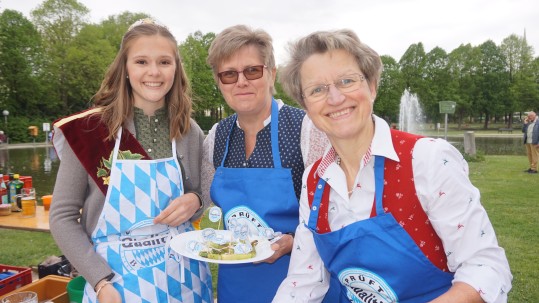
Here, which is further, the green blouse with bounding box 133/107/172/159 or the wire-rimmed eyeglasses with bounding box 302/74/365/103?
the green blouse with bounding box 133/107/172/159

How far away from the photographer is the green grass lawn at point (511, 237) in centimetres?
491

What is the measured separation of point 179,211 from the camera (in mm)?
2217

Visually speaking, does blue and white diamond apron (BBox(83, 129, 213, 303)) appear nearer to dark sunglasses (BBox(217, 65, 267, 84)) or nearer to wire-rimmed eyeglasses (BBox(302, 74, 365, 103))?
dark sunglasses (BBox(217, 65, 267, 84))

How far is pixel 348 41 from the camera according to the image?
178cm

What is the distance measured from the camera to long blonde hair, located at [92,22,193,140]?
222 cm

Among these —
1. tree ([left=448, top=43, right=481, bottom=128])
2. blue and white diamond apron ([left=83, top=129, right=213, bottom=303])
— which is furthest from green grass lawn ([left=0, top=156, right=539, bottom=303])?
tree ([left=448, top=43, right=481, bottom=128])

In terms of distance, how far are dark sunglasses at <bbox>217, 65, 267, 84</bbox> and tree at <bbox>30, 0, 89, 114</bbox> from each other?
39.5 m

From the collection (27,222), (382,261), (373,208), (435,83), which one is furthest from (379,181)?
(435,83)

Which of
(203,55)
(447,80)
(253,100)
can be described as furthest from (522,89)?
(253,100)

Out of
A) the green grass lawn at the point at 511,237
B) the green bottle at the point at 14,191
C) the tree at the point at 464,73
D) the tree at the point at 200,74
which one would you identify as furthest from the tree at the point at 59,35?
the tree at the point at 464,73

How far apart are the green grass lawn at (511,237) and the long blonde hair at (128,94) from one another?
3.13 metres

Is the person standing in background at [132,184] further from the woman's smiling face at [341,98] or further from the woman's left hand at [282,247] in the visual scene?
the woman's smiling face at [341,98]

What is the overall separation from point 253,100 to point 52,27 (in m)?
44.1

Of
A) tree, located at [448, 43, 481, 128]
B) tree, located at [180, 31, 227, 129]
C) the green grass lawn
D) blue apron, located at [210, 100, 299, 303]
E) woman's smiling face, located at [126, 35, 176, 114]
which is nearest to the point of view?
woman's smiling face, located at [126, 35, 176, 114]
